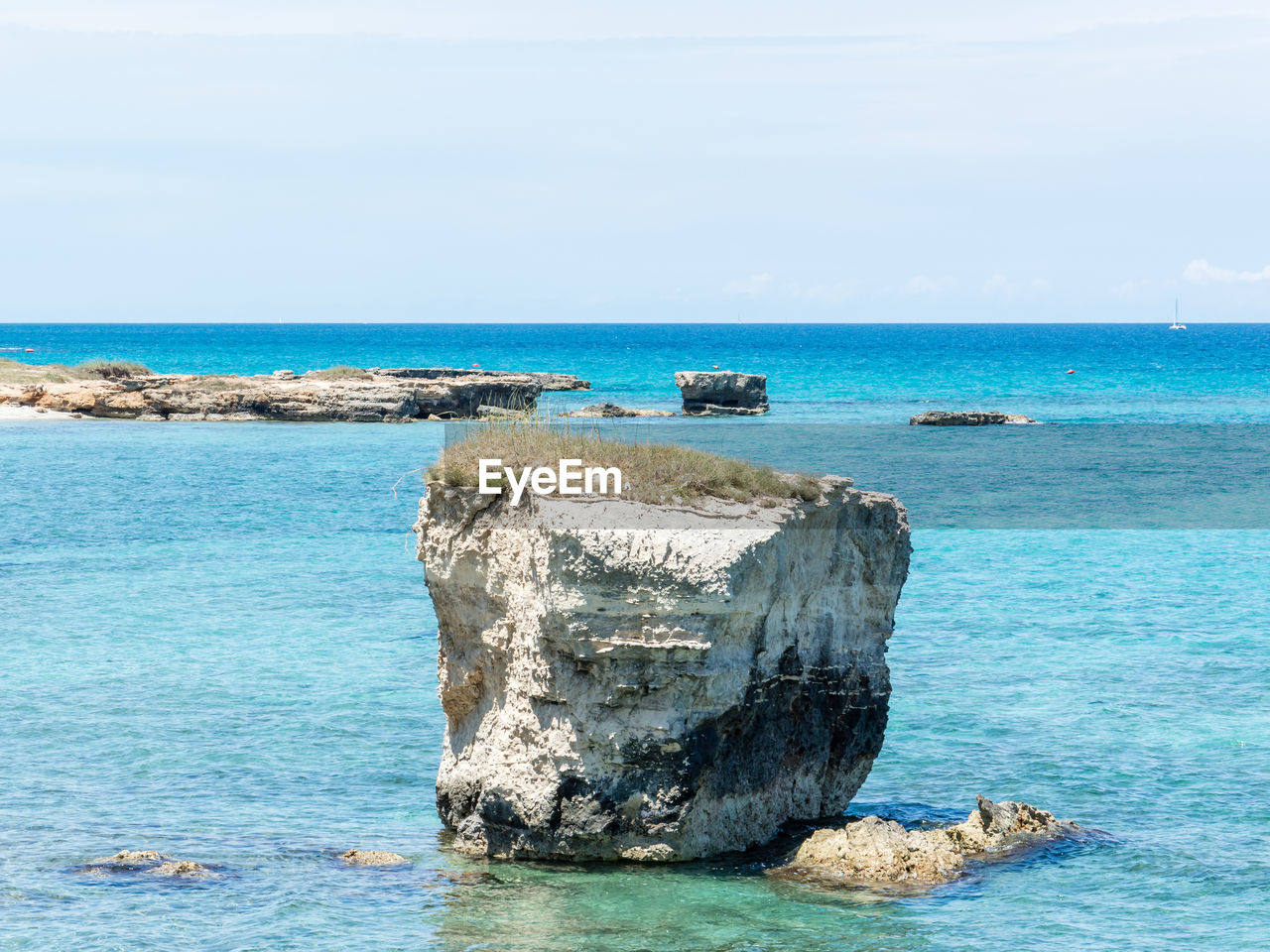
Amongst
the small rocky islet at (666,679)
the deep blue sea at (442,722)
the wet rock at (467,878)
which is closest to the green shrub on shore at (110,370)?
the deep blue sea at (442,722)

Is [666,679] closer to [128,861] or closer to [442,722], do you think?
[128,861]

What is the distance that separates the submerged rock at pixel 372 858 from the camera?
12.5 metres

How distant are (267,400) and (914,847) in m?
55.1

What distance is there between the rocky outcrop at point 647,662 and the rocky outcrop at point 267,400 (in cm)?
4864

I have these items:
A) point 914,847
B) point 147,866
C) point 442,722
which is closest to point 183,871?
point 147,866

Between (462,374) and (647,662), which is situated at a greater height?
(462,374)

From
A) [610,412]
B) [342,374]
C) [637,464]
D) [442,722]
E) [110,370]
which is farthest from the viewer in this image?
[110,370]

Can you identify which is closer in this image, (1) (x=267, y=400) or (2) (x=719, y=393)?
(1) (x=267, y=400)

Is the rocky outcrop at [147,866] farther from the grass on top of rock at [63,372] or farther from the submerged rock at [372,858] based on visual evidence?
the grass on top of rock at [63,372]

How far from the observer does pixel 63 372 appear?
234 ft

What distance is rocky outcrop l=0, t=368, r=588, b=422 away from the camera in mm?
63188

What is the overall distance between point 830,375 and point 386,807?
9914cm

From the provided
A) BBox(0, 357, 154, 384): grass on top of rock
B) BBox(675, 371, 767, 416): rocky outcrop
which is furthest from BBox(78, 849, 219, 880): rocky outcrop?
BBox(0, 357, 154, 384): grass on top of rock

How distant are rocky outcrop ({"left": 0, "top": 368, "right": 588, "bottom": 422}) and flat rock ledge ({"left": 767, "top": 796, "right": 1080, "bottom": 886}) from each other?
49.5 meters
